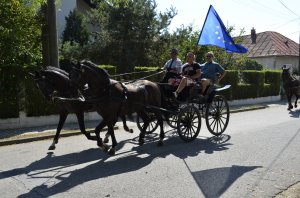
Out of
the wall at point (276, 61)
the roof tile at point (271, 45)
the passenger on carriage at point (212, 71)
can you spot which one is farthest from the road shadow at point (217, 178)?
the wall at point (276, 61)

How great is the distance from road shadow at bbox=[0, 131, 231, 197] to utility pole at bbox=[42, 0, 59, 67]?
4678 mm

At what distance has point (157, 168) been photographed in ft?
25.6

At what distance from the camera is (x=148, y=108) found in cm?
1007

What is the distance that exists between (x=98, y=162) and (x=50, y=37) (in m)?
6.67

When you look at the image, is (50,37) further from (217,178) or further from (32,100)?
(217,178)

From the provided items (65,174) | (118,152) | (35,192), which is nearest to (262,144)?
(118,152)

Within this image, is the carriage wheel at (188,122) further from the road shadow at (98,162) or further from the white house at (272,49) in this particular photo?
the white house at (272,49)

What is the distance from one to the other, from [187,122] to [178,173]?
316 cm

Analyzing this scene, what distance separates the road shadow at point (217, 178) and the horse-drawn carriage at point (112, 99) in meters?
2.38

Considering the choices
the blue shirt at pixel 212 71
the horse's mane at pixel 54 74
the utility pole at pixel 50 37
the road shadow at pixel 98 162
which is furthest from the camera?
the utility pole at pixel 50 37

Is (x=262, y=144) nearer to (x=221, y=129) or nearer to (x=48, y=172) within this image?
(x=221, y=129)

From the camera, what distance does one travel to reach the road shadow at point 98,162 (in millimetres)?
6922

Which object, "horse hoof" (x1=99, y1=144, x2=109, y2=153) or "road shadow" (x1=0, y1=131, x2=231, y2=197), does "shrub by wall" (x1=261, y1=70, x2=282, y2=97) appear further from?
"horse hoof" (x1=99, y1=144, x2=109, y2=153)

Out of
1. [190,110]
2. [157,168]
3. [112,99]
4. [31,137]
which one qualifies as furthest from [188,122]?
[31,137]
